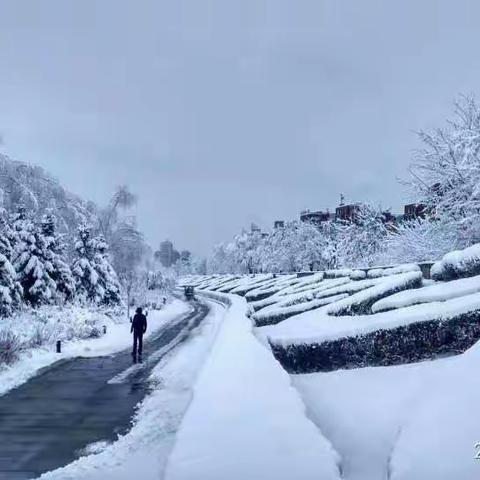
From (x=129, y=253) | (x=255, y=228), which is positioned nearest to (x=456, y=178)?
(x=129, y=253)

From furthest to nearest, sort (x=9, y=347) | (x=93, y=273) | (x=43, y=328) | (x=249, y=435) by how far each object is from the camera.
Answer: (x=93, y=273) < (x=43, y=328) < (x=9, y=347) < (x=249, y=435)

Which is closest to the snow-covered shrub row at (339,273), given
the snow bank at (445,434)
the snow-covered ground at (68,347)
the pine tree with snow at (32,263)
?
the snow-covered ground at (68,347)

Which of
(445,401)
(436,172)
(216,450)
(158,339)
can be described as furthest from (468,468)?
(436,172)

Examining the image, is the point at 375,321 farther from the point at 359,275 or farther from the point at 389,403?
the point at 359,275

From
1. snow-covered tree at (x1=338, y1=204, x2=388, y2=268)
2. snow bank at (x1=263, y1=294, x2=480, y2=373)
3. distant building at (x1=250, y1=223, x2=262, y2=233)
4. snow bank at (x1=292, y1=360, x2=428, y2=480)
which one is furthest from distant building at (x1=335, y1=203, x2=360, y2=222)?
A: snow bank at (x1=292, y1=360, x2=428, y2=480)

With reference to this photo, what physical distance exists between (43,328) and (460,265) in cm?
1313

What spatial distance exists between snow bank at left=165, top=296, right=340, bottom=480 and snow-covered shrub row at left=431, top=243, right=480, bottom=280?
17.0 ft

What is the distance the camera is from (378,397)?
9.04m

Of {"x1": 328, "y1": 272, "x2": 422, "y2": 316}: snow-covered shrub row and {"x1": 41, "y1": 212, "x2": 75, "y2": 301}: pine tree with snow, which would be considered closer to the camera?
{"x1": 328, "y1": 272, "x2": 422, "y2": 316}: snow-covered shrub row

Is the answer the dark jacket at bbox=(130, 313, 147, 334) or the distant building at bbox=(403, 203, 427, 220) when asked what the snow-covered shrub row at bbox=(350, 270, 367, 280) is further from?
the dark jacket at bbox=(130, 313, 147, 334)

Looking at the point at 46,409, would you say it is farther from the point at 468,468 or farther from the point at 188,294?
the point at 188,294

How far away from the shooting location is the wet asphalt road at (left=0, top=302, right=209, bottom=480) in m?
7.61

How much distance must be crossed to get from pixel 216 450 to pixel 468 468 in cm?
249

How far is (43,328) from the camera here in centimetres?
1969
